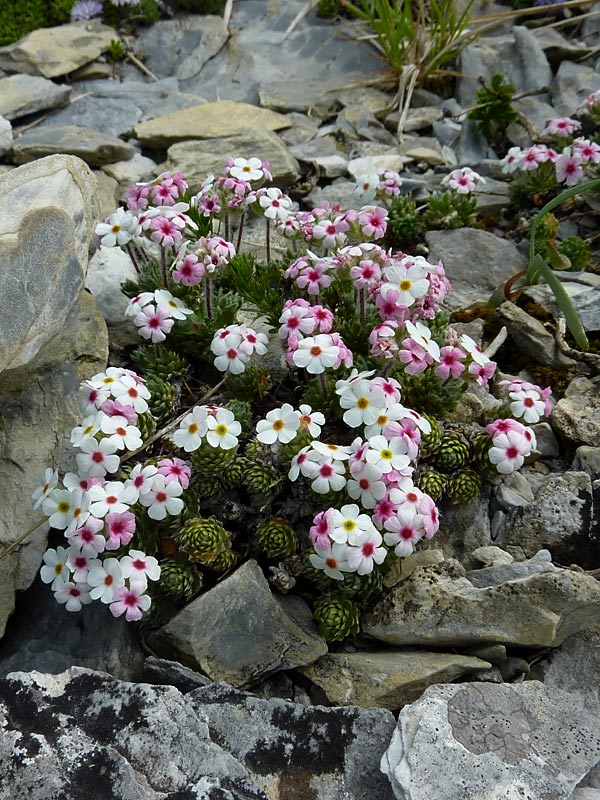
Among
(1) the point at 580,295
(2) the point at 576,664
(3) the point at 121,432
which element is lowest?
(2) the point at 576,664

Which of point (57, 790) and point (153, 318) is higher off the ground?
point (153, 318)

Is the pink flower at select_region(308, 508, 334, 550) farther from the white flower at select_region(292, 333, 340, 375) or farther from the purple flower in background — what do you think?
the purple flower in background

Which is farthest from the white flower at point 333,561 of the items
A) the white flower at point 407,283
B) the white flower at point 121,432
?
the white flower at point 407,283

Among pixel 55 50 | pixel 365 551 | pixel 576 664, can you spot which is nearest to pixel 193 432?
pixel 365 551

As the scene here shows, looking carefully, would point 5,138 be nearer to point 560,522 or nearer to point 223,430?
point 223,430

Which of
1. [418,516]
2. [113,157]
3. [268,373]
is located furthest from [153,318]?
[113,157]

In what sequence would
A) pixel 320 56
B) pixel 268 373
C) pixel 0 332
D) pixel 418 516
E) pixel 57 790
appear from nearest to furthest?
1. pixel 57 790
2. pixel 418 516
3. pixel 0 332
4. pixel 268 373
5. pixel 320 56

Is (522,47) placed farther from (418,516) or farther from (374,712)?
(374,712)

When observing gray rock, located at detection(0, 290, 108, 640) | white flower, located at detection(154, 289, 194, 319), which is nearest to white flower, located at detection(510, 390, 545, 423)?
white flower, located at detection(154, 289, 194, 319)
